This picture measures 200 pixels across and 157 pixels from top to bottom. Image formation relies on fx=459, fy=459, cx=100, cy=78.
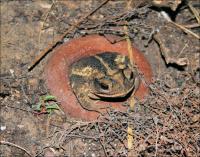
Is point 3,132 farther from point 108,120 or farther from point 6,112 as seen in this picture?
point 108,120

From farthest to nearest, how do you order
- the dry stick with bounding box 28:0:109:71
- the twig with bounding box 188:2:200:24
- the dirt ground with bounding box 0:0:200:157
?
the twig with bounding box 188:2:200:24, the dry stick with bounding box 28:0:109:71, the dirt ground with bounding box 0:0:200:157


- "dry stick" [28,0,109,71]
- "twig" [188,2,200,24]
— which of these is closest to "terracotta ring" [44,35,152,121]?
"dry stick" [28,0,109,71]

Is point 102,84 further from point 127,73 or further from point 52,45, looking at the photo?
point 52,45

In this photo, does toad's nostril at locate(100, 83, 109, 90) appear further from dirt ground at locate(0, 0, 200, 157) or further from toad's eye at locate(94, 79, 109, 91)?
dirt ground at locate(0, 0, 200, 157)

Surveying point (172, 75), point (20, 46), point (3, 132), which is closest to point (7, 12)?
point (20, 46)

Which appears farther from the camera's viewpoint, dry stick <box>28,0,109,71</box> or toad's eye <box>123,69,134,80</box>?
dry stick <box>28,0,109,71</box>

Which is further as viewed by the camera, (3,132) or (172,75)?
(172,75)

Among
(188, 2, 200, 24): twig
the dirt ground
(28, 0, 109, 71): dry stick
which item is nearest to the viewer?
the dirt ground
